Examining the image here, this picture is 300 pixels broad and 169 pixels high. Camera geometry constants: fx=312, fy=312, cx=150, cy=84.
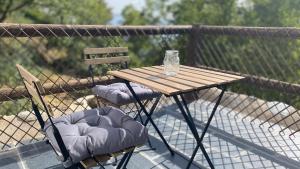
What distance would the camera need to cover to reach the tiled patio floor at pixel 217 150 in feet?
8.81

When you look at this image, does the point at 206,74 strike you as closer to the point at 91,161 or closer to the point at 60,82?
the point at 91,161

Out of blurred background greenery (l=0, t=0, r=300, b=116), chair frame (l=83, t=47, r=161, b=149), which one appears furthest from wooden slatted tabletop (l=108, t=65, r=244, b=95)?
blurred background greenery (l=0, t=0, r=300, b=116)

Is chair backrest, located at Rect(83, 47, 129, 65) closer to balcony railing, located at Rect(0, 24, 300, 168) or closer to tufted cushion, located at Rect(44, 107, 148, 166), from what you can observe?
balcony railing, located at Rect(0, 24, 300, 168)

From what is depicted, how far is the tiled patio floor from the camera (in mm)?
2686

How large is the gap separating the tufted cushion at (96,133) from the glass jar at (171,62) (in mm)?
518

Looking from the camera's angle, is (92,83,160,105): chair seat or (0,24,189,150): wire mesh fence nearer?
(92,83,160,105): chair seat

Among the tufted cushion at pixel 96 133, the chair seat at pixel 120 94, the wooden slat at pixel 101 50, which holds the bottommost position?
the tufted cushion at pixel 96 133

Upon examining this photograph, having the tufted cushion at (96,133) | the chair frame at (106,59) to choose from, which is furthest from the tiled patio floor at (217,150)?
the tufted cushion at (96,133)

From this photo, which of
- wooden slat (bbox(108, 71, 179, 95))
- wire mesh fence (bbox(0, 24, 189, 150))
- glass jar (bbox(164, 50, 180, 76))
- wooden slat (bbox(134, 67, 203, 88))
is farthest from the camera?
wire mesh fence (bbox(0, 24, 189, 150))

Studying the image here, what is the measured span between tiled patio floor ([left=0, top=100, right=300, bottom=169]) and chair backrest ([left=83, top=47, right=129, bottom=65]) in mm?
866

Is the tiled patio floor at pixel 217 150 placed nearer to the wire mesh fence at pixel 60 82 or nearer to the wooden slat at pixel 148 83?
the wire mesh fence at pixel 60 82

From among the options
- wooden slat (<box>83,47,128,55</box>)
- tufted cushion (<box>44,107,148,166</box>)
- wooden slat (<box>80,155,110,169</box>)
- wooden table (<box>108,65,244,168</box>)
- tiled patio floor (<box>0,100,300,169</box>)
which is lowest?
tiled patio floor (<box>0,100,300,169</box>)

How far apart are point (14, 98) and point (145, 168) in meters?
1.38

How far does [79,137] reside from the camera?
6.05 feet
